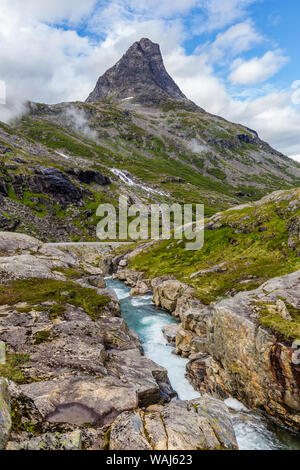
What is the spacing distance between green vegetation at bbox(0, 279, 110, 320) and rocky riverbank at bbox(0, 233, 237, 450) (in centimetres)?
13

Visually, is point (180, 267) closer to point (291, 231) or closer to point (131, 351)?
point (291, 231)

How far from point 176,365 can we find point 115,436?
75.5ft

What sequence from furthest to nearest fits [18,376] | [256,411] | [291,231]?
[291,231]
[256,411]
[18,376]

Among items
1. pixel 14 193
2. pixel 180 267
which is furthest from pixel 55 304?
pixel 14 193

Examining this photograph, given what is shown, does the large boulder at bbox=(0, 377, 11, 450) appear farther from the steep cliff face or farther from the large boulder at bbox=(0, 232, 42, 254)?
the large boulder at bbox=(0, 232, 42, 254)

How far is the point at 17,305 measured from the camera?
1236 inches

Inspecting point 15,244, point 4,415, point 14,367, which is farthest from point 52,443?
point 15,244

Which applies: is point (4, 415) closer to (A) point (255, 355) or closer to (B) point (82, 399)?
(B) point (82, 399)

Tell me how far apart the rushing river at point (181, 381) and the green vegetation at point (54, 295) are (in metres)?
10.4

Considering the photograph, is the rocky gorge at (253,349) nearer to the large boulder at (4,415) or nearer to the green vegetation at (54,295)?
the green vegetation at (54,295)

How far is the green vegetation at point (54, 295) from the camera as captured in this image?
1289 inches

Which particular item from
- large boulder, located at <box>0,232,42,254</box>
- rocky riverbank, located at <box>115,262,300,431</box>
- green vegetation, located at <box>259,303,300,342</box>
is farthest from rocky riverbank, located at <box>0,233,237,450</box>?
large boulder, located at <box>0,232,42,254</box>

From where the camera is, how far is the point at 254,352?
24.1 meters
